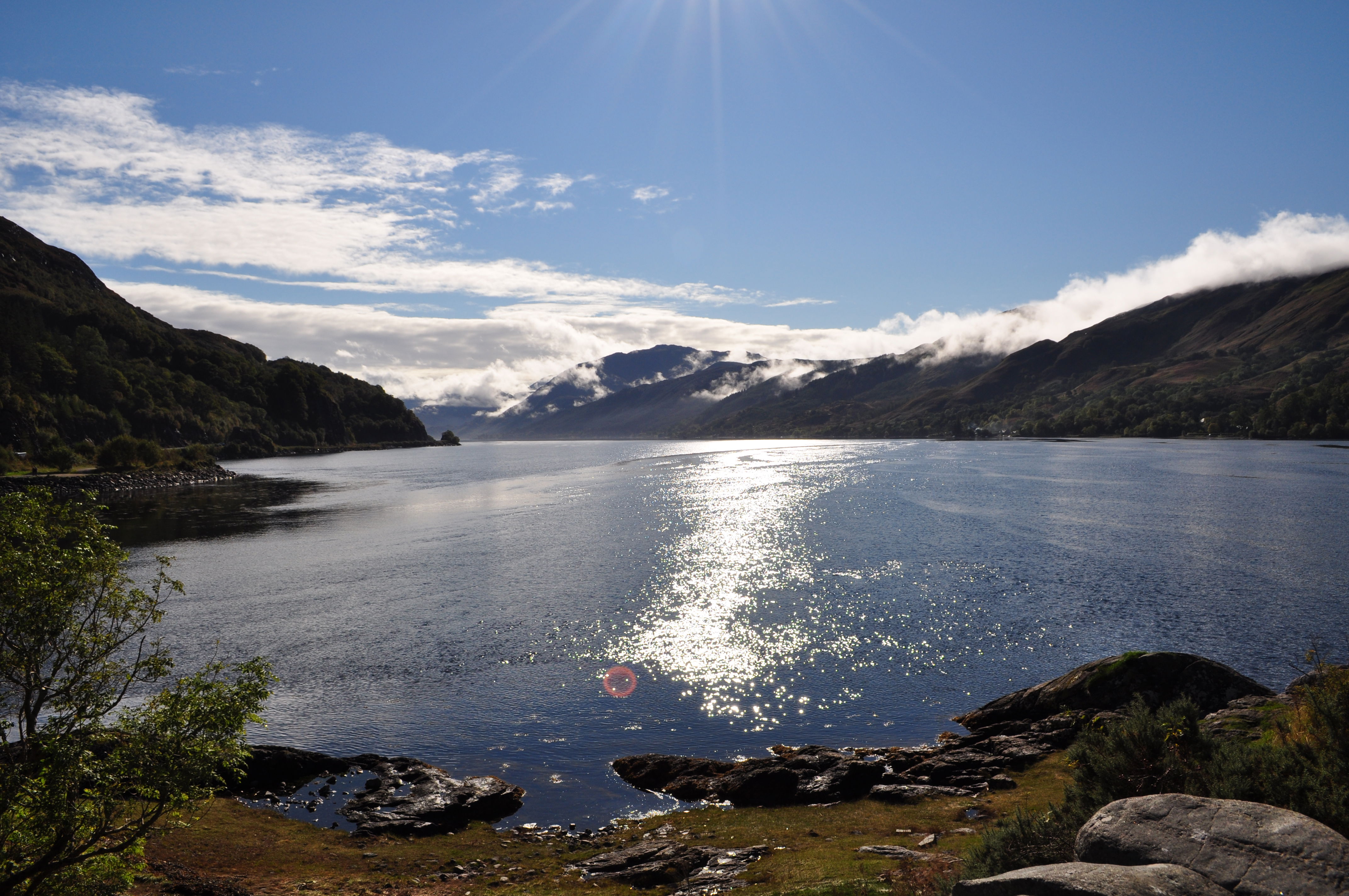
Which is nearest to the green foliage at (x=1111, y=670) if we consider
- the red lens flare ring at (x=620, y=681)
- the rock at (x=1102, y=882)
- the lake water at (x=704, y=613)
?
the lake water at (x=704, y=613)

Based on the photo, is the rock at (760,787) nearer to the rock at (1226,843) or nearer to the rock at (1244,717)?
the rock at (1244,717)

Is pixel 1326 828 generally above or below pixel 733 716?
above

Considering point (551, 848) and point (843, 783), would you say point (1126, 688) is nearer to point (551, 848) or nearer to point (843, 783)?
point (843, 783)

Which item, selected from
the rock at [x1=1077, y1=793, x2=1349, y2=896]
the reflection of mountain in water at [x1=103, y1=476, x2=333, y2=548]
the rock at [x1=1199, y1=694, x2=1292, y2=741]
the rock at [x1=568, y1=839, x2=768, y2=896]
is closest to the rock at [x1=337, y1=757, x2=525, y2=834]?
the rock at [x1=568, y1=839, x2=768, y2=896]

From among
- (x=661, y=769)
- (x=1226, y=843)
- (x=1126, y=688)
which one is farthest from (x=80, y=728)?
(x=1126, y=688)

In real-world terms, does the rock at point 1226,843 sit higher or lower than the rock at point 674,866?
higher

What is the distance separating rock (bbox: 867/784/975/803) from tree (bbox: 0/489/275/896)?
20.5m

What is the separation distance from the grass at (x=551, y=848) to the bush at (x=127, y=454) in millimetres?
185920

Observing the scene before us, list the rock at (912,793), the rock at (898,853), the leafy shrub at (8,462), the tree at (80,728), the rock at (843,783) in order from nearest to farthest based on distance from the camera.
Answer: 1. the tree at (80,728)
2. the rock at (898,853)
3. the rock at (912,793)
4. the rock at (843,783)
5. the leafy shrub at (8,462)

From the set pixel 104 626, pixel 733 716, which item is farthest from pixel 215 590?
pixel 104 626

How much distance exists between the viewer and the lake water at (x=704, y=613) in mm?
34969

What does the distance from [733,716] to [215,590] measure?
50.2 metres

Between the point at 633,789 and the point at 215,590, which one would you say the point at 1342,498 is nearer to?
the point at 633,789

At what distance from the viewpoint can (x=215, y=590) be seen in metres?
63.4
